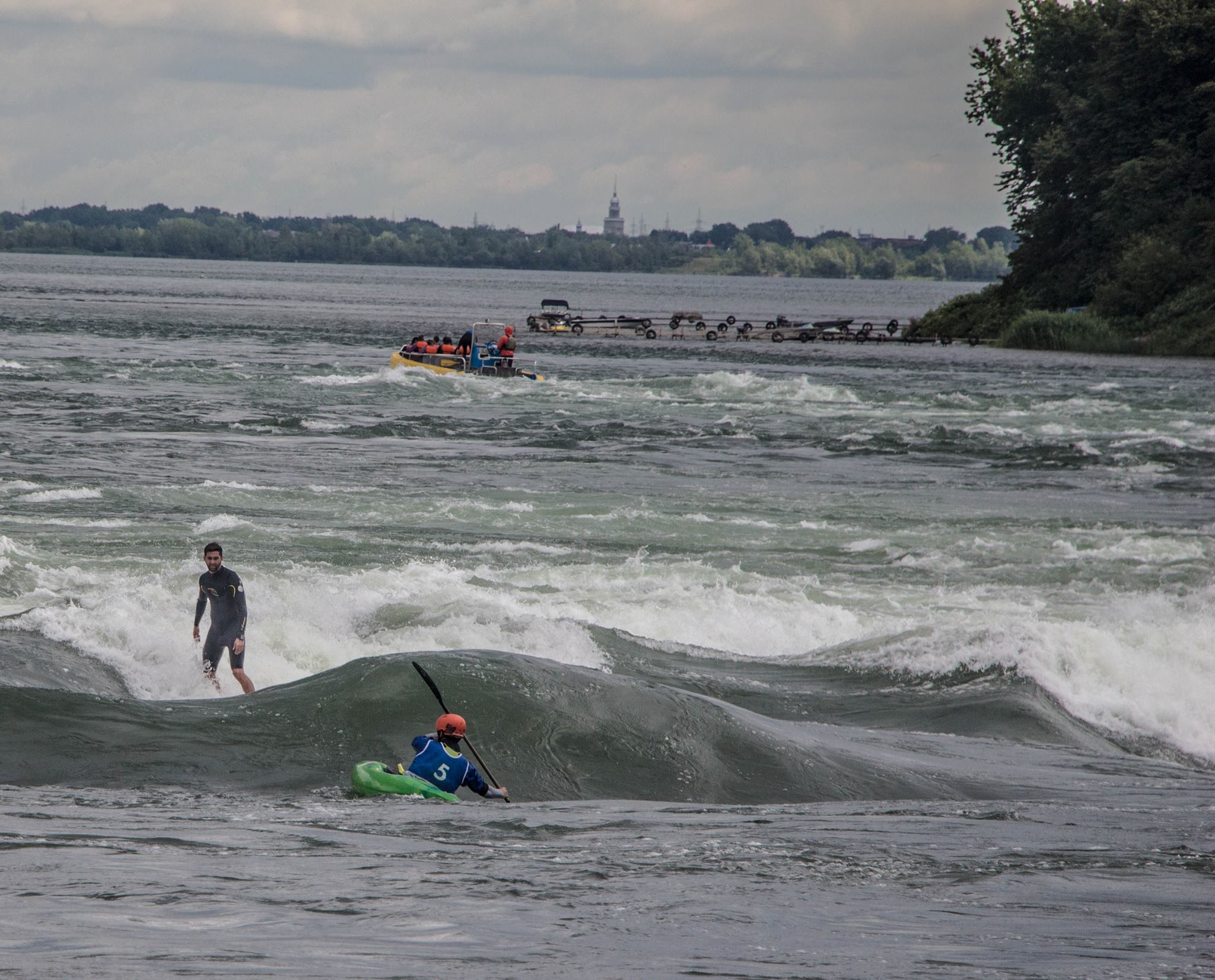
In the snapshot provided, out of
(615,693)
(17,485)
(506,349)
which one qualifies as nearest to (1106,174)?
(506,349)

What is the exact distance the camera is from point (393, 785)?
33.8 feet

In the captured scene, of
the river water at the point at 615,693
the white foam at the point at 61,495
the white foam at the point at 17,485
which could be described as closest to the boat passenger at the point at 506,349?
the river water at the point at 615,693

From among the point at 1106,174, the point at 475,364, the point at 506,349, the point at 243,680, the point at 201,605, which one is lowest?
the point at 243,680

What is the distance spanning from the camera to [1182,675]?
16.7 meters

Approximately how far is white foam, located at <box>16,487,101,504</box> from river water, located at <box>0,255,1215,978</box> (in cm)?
11

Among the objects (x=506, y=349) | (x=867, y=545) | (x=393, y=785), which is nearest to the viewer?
(x=393, y=785)

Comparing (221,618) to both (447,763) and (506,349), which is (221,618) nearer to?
(447,763)

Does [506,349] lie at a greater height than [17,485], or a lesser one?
greater

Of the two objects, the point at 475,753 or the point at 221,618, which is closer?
the point at 475,753

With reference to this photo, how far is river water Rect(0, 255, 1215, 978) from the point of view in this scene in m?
7.15

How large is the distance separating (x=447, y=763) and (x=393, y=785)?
40 centimetres

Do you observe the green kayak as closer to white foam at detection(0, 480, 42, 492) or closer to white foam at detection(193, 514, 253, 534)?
white foam at detection(193, 514, 253, 534)

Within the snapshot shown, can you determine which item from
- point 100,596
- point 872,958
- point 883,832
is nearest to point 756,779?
point 883,832

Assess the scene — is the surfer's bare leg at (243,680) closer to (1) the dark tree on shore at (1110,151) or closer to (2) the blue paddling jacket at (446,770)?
(2) the blue paddling jacket at (446,770)
